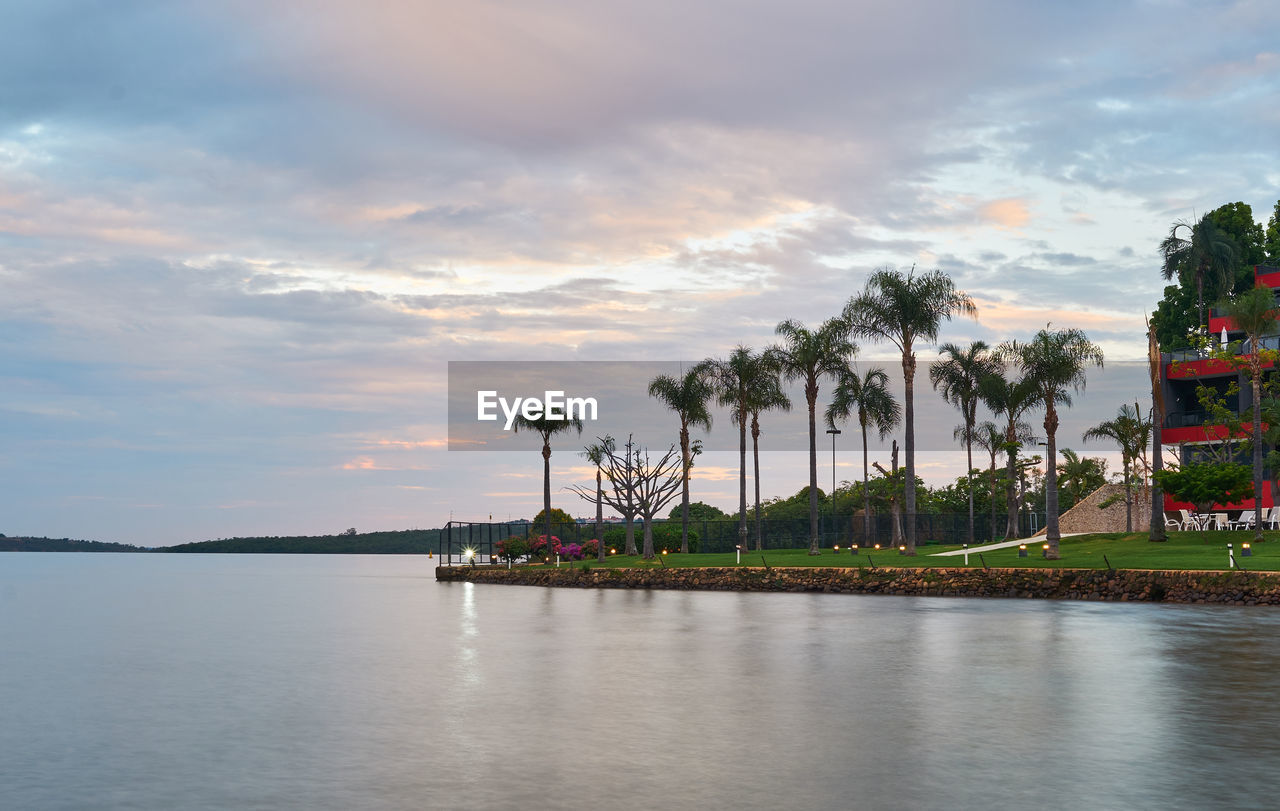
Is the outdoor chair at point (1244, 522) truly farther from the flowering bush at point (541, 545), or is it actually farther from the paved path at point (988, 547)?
the flowering bush at point (541, 545)

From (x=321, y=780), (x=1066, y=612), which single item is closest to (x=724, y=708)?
(x=321, y=780)

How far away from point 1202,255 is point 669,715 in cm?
8045

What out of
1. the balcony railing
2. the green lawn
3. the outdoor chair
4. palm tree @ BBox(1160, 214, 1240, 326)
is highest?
palm tree @ BBox(1160, 214, 1240, 326)

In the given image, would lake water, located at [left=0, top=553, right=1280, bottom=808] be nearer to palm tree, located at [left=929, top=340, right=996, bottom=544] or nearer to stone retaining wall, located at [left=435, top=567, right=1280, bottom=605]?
stone retaining wall, located at [left=435, top=567, right=1280, bottom=605]

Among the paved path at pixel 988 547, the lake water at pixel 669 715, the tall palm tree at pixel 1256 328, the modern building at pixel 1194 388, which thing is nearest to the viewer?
the lake water at pixel 669 715

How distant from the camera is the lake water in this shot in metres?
13.7

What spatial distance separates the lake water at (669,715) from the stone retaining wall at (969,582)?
13.5ft

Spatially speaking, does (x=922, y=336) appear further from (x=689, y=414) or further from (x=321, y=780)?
(x=321, y=780)

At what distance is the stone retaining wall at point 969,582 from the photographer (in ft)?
140

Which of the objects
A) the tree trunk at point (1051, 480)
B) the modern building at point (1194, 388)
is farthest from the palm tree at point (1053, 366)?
the modern building at point (1194, 388)

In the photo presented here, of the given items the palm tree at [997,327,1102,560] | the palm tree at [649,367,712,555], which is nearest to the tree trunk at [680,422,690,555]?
the palm tree at [649,367,712,555]

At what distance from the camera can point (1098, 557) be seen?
175 feet

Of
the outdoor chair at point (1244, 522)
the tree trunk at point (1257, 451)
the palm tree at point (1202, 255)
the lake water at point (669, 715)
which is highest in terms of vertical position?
the palm tree at point (1202, 255)

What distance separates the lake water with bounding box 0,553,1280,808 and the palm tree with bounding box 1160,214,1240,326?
54973 millimetres
